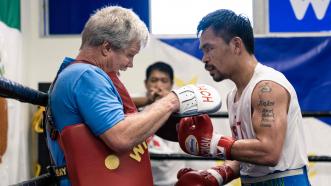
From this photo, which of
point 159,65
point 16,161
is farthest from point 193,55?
point 16,161

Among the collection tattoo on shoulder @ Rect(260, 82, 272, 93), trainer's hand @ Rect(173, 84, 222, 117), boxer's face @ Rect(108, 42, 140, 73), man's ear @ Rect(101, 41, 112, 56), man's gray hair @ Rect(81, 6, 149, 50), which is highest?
man's gray hair @ Rect(81, 6, 149, 50)

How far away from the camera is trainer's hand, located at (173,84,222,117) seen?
144cm

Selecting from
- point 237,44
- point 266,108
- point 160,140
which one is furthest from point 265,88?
point 160,140

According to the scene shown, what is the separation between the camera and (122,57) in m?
1.45

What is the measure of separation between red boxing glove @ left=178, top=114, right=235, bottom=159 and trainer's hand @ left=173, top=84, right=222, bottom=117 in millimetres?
146

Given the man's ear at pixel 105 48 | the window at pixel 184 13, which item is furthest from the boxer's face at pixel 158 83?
the man's ear at pixel 105 48

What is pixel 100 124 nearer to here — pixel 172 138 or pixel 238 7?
pixel 172 138

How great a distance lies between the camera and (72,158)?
4.29ft

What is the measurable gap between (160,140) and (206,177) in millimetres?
1534

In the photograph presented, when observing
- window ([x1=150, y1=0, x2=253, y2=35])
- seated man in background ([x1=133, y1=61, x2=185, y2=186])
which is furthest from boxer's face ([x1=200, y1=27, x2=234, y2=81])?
window ([x1=150, y1=0, x2=253, y2=35])

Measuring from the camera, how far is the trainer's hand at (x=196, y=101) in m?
1.44

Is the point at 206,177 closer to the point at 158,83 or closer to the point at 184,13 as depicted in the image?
the point at 158,83

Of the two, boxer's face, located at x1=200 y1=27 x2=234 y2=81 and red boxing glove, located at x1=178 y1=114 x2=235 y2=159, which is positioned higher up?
boxer's face, located at x1=200 y1=27 x2=234 y2=81

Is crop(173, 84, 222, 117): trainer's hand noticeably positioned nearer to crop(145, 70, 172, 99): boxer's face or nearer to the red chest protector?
the red chest protector
